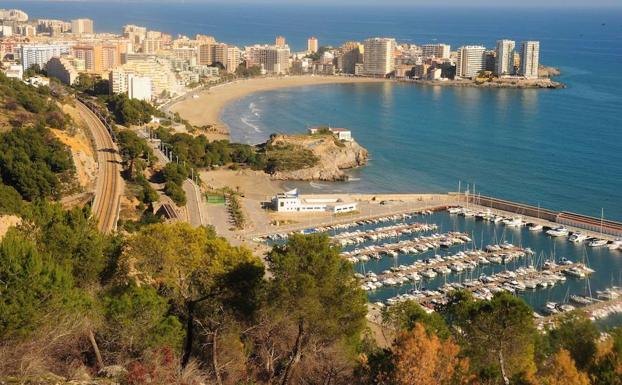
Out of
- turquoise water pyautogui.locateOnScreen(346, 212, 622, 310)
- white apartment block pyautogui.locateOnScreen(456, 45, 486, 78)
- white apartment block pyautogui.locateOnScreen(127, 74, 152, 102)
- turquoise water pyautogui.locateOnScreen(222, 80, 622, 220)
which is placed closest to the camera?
turquoise water pyautogui.locateOnScreen(346, 212, 622, 310)

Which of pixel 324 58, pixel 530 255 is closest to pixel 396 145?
pixel 530 255

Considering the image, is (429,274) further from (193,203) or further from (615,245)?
(193,203)

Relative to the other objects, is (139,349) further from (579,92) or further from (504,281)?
(579,92)

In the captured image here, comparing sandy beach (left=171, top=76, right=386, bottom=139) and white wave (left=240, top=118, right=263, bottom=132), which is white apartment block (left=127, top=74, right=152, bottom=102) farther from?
white wave (left=240, top=118, right=263, bottom=132)

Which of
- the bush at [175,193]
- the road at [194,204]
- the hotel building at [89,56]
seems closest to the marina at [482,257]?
the road at [194,204]

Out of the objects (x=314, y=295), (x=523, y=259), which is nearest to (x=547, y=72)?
(x=523, y=259)

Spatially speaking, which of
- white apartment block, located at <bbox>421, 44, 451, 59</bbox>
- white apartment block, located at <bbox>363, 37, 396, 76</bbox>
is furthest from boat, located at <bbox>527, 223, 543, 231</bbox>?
white apartment block, located at <bbox>421, 44, 451, 59</bbox>
